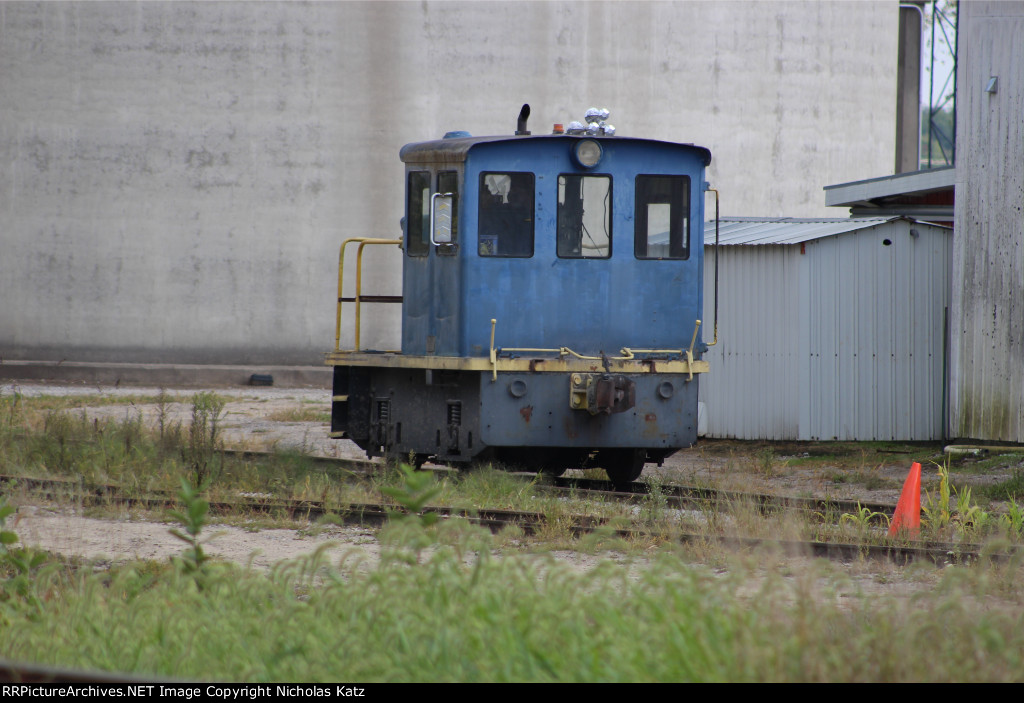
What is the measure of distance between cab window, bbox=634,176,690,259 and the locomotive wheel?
1.80 m

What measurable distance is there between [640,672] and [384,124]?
22643 mm

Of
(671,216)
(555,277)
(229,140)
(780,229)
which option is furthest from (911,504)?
(229,140)

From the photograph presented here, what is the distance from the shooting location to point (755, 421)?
14.8 meters

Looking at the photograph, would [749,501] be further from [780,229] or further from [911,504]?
[780,229]

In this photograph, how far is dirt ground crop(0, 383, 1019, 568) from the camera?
7543 millimetres

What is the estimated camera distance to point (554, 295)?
998cm

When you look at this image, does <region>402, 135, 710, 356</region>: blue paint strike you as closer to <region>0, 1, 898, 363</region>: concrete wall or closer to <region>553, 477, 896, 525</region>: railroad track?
<region>553, 477, 896, 525</region>: railroad track

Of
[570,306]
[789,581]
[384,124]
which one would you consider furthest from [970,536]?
[384,124]

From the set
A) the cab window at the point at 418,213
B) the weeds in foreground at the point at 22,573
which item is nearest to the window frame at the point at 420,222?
the cab window at the point at 418,213

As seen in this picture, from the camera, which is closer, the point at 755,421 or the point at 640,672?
the point at 640,672

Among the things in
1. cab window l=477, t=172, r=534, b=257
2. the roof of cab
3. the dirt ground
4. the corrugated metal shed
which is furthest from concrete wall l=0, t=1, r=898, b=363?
cab window l=477, t=172, r=534, b=257

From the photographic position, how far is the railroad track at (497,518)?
6910 mm

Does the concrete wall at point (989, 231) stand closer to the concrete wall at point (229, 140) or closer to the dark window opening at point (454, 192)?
the dark window opening at point (454, 192)

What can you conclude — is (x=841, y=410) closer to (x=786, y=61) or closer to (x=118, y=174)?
(x=786, y=61)
